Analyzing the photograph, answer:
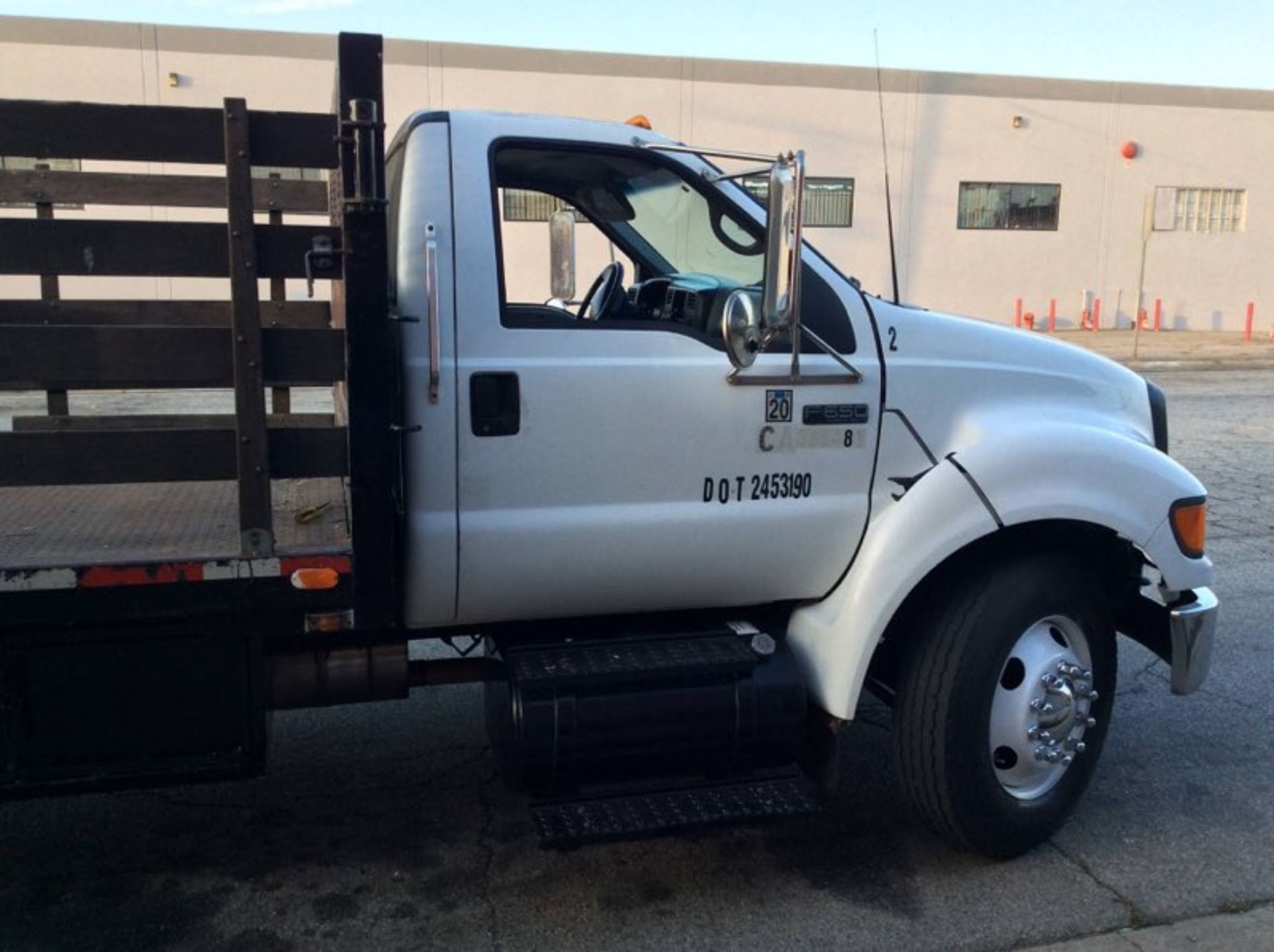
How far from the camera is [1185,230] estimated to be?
27.7 meters

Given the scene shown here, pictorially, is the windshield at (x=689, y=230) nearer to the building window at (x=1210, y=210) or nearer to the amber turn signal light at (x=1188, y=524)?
the amber turn signal light at (x=1188, y=524)

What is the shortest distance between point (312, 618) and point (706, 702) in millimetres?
1156

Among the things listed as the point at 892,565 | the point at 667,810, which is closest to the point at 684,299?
the point at 892,565

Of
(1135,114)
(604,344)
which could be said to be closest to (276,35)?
(1135,114)

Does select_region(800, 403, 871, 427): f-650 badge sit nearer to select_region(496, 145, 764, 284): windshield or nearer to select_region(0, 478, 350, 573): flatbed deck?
select_region(496, 145, 764, 284): windshield

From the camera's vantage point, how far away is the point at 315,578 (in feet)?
10.0

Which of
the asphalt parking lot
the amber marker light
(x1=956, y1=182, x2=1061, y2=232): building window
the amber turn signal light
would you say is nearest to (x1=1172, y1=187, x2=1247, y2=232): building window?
(x1=956, y1=182, x2=1061, y2=232): building window

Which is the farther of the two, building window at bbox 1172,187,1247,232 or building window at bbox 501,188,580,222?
building window at bbox 1172,187,1247,232

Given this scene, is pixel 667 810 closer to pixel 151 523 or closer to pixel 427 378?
pixel 427 378

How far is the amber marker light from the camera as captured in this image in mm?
3031

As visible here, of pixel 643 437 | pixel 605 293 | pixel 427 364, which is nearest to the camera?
pixel 427 364

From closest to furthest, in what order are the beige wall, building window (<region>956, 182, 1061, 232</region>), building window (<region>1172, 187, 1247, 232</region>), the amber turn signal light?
the amber turn signal light < the beige wall < building window (<region>956, 182, 1061, 232</region>) < building window (<region>1172, 187, 1247, 232</region>)

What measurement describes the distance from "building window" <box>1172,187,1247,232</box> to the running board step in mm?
27922

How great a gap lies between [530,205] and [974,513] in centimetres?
209
